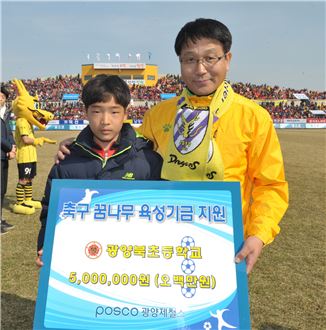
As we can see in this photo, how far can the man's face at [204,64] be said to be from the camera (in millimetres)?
2055

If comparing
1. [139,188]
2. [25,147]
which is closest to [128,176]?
[139,188]

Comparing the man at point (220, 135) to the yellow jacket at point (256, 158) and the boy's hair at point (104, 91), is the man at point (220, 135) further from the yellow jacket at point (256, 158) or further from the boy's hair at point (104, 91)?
the boy's hair at point (104, 91)

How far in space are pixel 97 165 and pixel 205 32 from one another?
101cm

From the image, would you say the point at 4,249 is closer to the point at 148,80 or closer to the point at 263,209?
the point at 263,209

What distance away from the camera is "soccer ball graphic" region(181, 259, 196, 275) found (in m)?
1.80

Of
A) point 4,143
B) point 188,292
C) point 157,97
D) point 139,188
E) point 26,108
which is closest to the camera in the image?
point 188,292

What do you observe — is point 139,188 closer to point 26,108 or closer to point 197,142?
point 197,142

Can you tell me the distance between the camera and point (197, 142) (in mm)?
2121

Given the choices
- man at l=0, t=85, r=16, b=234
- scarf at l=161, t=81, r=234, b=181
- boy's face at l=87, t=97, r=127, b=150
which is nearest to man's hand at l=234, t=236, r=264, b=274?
scarf at l=161, t=81, r=234, b=181

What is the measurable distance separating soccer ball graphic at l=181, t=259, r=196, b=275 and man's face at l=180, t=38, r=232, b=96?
38.3 inches

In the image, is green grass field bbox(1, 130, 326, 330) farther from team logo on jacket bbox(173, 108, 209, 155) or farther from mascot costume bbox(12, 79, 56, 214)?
team logo on jacket bbox(173, 108, 209, 155)

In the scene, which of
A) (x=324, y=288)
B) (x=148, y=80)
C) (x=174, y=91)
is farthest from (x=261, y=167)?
(x=148, y=80)

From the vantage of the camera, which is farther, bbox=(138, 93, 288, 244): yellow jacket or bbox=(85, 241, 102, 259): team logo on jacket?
bbox=(138, 93, 288, 244): yellow jacket

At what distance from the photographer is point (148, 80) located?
6072 centimetres
